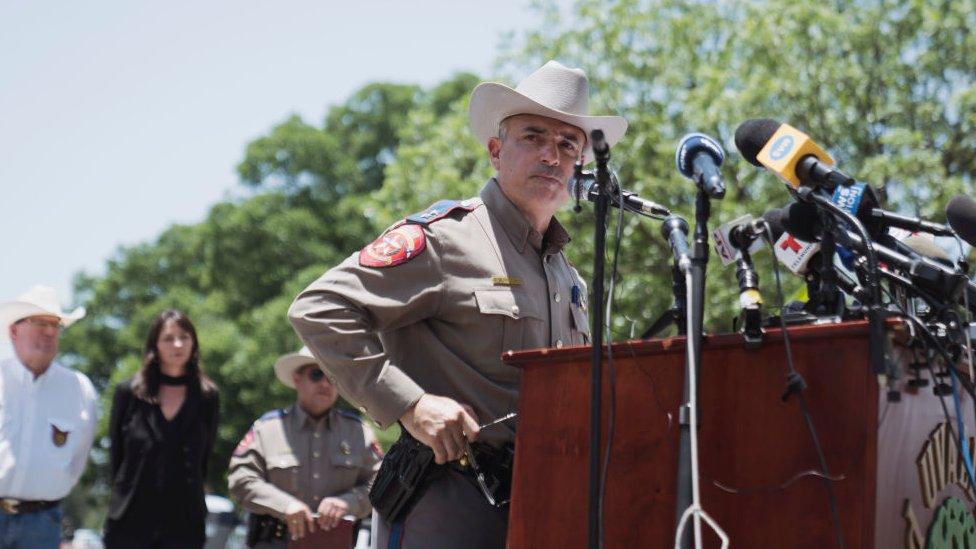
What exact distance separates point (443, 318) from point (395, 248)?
0.27 metres

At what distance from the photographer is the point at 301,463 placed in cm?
784

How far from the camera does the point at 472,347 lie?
3811 mm

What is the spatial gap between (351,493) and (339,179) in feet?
79.6

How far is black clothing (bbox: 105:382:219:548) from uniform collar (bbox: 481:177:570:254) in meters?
4.03

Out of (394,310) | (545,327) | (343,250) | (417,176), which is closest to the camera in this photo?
(394,310)

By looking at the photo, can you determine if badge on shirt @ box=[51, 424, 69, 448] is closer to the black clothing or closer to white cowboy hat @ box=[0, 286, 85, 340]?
the black clothing

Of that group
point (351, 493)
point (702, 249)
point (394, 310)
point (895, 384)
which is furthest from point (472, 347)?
point (351, 493)

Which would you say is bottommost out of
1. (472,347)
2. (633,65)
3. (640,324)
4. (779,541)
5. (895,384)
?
(779,541)

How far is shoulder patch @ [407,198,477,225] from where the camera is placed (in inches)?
154

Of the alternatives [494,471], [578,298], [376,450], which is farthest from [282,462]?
[494,471]

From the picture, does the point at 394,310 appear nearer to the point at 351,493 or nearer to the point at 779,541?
the point at 779,541

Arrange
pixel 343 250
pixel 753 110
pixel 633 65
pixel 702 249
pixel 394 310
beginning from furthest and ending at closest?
pixel 343 250 < pixel 633 65 < pixel 753 110 < pixel 394 310 < pixel 702 249

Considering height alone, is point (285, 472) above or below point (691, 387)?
above

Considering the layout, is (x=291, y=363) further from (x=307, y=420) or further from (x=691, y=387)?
(x=691, y=387)
